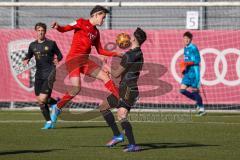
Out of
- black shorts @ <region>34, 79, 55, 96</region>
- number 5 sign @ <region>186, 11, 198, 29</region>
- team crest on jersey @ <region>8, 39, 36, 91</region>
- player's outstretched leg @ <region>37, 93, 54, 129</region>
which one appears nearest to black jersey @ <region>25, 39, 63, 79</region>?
black shorts @ <region>34, 79, 55, 96</region>

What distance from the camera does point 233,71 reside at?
24.2m

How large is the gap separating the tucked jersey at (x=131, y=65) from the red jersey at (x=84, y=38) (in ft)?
6.36

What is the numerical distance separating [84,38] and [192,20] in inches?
430

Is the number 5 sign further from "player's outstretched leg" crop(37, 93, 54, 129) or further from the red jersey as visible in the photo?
the red jersey

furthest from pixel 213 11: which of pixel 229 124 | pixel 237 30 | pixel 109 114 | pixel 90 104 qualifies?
pixel 109 114

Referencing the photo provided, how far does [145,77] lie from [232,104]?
311cm

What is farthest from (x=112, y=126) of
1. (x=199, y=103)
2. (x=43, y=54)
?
(x=199, y=103)

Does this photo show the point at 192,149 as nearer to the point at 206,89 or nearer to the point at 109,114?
the point at 109,114

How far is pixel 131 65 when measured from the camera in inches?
500

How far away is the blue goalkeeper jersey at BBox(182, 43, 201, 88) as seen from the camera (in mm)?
22375

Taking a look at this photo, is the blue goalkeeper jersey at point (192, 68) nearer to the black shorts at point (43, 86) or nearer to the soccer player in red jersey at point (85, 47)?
the black shorts at point (43, 86)

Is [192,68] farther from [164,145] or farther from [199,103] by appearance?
[164,145]

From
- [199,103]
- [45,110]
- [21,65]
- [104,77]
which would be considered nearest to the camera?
[104,77]

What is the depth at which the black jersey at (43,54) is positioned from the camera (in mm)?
18000
